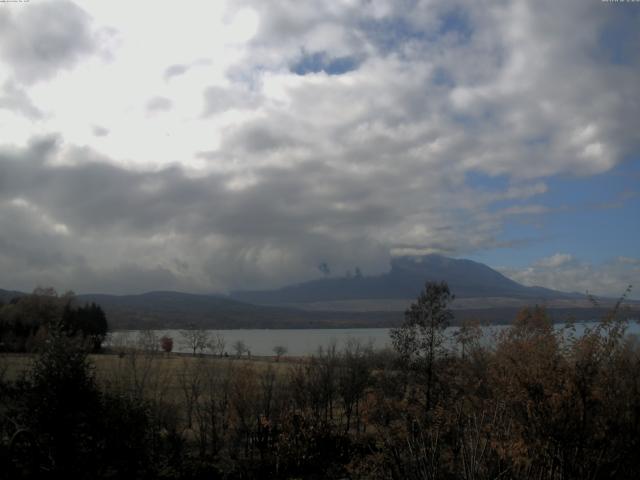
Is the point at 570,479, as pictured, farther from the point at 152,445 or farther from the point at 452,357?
the point at 452,357

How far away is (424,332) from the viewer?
1225 inches

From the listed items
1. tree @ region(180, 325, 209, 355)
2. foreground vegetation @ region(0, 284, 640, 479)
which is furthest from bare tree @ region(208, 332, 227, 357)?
foreground vegetation @ region(0, 284, 640, 479)

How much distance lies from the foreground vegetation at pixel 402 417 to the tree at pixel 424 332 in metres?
0.07

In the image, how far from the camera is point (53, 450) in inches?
619

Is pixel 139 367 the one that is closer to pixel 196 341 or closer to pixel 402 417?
pixel 402 417

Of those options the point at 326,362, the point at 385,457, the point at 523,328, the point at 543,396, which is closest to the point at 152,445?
the point at 385,457

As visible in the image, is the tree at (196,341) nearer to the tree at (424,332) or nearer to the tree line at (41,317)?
the tree line at (41,317)

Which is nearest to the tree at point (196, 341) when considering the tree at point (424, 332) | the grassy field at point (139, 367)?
the grassy field at point (139, 367)

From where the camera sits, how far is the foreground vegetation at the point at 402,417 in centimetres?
1072

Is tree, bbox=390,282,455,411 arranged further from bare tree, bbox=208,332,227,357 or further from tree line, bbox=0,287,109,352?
tree line, bbox=0,287,109,352

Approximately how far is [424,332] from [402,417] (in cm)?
1665

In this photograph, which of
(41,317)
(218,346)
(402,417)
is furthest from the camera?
(41,317)

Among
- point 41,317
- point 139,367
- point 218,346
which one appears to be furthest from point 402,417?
point 41,317

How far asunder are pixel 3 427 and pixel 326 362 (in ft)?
84.9
